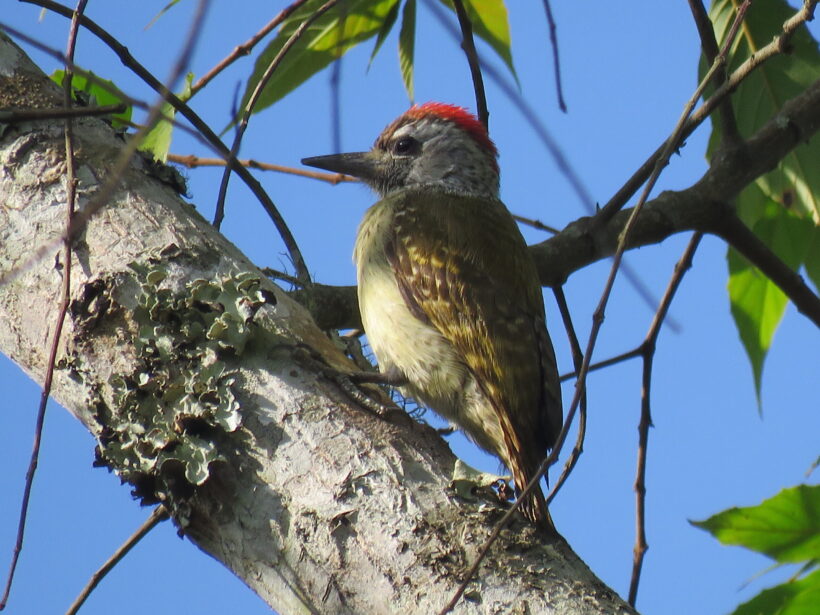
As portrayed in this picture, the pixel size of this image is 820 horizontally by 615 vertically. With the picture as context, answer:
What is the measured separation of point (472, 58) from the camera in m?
4.27

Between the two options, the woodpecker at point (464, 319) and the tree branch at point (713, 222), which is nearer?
the woodpecker at point (464, 319)

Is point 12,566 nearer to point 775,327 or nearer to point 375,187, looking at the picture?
point 775,327

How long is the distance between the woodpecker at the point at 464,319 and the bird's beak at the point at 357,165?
0.74 metres

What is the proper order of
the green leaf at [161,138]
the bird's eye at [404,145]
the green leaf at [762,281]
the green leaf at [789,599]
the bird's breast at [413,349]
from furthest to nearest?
the bird's eye at [404,145]
the green leaf at [762,281]
the bird's breast at [413,349]
the green leaf at [161,138]
the green leaf at [789,599]

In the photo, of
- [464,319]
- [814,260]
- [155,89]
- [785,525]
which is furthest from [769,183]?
[155,89]

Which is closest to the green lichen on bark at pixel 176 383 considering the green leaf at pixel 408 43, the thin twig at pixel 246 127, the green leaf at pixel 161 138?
the thin twig at pixel 246 127

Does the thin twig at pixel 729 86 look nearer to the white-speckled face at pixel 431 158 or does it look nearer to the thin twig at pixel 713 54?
the thin twig at pixel 713 54

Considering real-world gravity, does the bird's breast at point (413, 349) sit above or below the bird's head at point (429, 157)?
below

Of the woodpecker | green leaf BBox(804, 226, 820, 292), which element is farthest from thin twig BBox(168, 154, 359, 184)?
green leaf BBox(804, 226, 820, 292)

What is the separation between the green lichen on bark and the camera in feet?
8.86

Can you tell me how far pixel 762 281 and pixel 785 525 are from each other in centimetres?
210

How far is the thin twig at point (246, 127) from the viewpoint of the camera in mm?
3646

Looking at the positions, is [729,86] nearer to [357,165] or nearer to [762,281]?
[762,281]

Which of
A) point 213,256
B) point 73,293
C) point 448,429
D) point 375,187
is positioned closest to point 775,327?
point 448,429
